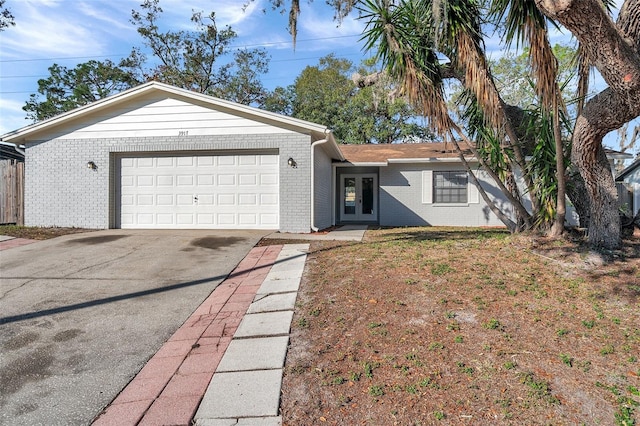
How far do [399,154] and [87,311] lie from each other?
40.9 ft

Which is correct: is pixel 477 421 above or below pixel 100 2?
below

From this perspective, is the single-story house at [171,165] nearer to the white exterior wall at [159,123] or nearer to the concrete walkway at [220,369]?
the white exterior wall at [159,123]

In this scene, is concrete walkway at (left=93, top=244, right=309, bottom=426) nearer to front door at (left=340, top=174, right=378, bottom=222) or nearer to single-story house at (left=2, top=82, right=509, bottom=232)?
single-story house at (left=2, top=82, right=509, bottom=232)

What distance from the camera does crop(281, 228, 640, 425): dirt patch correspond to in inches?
102

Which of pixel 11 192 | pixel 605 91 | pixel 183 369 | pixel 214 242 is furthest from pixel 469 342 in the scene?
pixel 11 192

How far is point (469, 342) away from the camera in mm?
3463

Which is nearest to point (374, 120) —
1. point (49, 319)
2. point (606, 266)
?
point (606, 266)

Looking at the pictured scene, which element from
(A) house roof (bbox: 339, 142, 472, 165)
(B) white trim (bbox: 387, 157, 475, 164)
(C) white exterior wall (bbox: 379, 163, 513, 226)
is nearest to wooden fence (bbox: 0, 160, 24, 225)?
A: (A) house roof (bbox: 339, 142, 472, 165)

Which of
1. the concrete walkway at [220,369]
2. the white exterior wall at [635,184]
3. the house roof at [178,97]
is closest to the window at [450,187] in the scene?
the house roof at [178,97]

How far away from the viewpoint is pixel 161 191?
1095 cm

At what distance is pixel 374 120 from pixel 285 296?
22.7 metres

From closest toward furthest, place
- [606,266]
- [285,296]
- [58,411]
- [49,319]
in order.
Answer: [58,411]
[49,319]
[285,296]
[606,266]

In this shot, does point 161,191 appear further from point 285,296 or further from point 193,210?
point 285,296

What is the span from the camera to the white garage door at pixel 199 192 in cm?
1054
